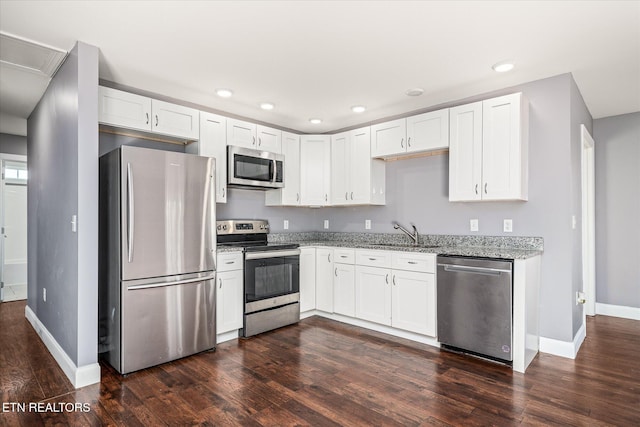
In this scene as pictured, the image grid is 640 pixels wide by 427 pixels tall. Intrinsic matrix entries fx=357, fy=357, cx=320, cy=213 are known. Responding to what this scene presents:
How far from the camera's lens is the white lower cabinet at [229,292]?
343cm

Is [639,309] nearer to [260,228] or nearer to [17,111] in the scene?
[260,228]

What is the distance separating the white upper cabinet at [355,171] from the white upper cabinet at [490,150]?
101 cm

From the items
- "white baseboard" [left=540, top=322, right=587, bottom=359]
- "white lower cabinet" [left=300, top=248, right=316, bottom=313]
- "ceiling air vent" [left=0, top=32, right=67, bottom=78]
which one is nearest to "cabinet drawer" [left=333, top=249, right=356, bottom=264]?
"white lower cabinet" [left=300, top=248, right=316, bottom=313]

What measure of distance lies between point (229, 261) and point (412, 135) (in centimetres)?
231

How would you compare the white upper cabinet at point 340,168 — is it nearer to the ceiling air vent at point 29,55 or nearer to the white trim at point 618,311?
the ceiling air vent at point 29,55

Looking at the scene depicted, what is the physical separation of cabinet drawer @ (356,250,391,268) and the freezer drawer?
1572mm

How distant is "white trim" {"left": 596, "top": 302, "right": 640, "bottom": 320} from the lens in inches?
166

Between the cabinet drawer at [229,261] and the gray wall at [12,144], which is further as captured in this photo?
the gray wall at [12,144]

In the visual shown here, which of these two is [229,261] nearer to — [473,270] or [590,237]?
[473,270]

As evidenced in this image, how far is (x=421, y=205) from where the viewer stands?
411 centimetres

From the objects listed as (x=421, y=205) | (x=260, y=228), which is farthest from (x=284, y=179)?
(x=421, y=205)

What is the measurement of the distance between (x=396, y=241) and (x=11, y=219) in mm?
5940

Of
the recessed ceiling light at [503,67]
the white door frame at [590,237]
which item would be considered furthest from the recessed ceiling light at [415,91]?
the white door frame at [590,237]

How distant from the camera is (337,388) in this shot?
8.25 ft
